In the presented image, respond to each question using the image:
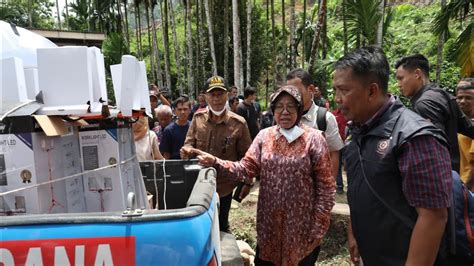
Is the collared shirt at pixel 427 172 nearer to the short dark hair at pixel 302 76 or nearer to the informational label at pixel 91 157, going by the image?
the informational label at pixel 91 157

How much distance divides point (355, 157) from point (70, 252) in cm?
138

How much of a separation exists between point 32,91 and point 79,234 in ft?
2.66

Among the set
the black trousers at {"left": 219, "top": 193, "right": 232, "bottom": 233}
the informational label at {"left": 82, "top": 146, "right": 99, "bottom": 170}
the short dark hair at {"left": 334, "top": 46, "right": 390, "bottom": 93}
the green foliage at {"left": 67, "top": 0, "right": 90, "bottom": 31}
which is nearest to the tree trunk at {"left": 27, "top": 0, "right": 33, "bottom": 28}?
the green foliage at {"left": 67, "top": 0, "right": 90, "bottom": 31}

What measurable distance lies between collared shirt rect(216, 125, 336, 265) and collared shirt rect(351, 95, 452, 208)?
1.09 m

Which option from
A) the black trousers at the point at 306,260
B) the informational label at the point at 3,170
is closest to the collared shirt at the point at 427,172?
the black trousers at the point at 306,260

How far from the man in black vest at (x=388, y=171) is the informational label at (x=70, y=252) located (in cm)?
112

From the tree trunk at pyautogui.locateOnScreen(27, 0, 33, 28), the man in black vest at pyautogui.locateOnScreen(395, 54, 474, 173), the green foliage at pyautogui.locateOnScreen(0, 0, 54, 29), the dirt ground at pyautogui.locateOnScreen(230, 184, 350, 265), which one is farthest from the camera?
the green foliage at pyautogui.locateOnScreen(0, 0, 54, 29)

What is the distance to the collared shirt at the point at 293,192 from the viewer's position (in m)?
2.66

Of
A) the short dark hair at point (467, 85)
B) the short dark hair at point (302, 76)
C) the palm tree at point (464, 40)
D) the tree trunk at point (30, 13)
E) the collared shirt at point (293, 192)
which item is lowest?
the collared shirt at point (293, 192)

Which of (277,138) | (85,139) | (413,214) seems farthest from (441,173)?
(85,139)

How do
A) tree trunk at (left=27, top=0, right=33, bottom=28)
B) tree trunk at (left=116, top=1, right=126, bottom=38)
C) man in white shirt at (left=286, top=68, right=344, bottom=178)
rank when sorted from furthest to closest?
tree trunk at (left=27, top=0, right=33, bottom=28) → tree trunk at (left=116, top=1, right=126, bottom=38) → man in white shirt at (left=286, top=68, right=344, bottom=178)

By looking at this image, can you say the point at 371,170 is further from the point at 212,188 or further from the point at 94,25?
the point at 94,25

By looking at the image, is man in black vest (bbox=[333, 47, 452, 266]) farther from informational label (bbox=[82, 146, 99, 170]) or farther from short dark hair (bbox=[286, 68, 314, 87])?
short dark hair (bbox=[286, 68, 314, 87])

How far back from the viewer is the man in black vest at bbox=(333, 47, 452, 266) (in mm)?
1562
